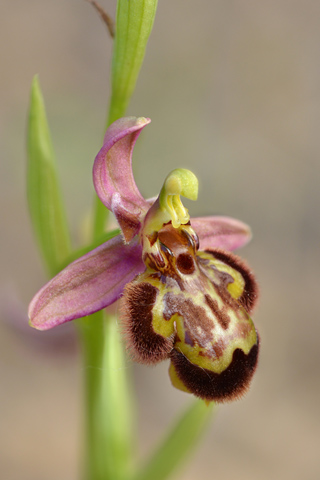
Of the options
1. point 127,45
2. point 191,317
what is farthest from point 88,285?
point 127,45

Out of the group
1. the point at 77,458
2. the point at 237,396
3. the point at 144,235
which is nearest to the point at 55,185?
the point at 144,235

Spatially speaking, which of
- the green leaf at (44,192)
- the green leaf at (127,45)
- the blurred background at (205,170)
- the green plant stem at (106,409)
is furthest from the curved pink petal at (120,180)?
the blurred background at (205,170)

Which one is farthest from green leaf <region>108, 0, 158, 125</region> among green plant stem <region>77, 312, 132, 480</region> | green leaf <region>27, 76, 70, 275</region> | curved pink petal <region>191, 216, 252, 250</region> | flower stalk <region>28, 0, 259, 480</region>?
green plant stem <region>77, 312, 132, 480</region>

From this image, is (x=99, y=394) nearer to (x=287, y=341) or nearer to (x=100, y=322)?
(x=100, y=322)

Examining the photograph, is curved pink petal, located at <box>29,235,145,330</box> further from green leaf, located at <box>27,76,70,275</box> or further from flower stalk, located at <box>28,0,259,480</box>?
green leaf, located at <box>27,76,70,275</box>

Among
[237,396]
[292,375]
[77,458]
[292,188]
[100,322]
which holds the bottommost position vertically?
[77,458]

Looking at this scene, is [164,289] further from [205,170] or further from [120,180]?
[205,170]

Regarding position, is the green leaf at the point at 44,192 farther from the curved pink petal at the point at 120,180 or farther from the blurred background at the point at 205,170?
the blurred background at the point at 205,170
